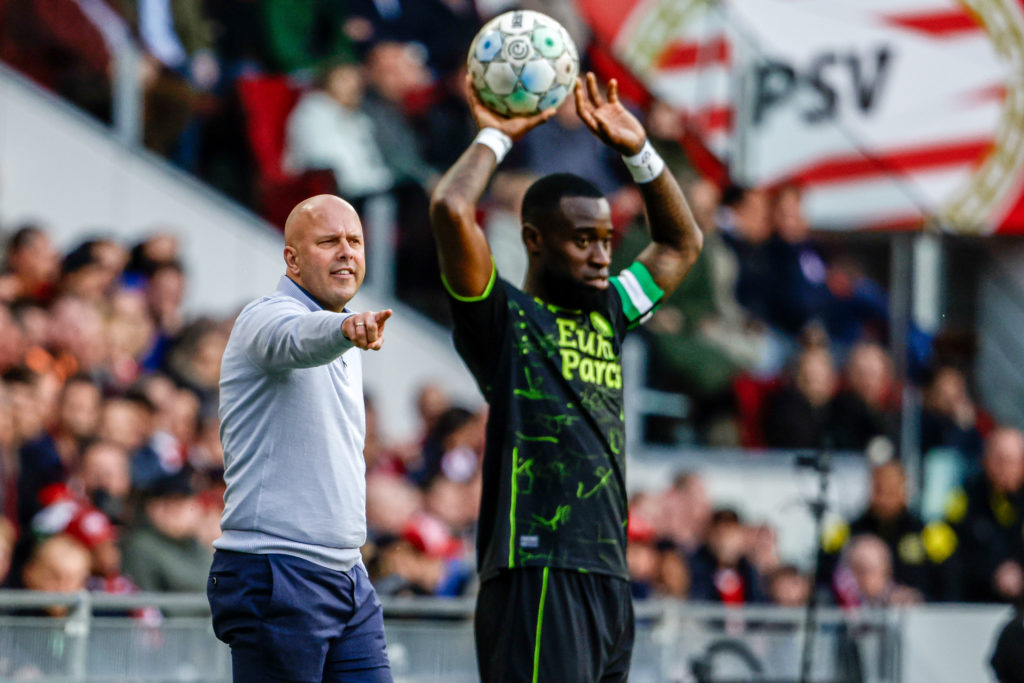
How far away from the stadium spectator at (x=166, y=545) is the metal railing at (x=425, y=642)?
0.37 meters

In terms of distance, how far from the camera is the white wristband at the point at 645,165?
5.60m

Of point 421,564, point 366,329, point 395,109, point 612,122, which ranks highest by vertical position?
point 395,109

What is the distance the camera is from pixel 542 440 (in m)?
5.06

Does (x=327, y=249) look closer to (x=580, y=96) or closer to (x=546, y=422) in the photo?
(x=546, y=422)

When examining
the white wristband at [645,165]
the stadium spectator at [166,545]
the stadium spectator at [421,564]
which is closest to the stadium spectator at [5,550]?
the stadium spectator at [166,545]

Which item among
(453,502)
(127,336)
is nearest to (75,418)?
(127,336)

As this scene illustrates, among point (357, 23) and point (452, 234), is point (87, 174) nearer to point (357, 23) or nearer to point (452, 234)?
point (357, 23)

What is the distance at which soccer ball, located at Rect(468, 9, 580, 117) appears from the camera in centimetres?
521

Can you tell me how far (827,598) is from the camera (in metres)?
10.0

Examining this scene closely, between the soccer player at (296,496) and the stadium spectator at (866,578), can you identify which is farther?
the stadium spectator at (866,578)

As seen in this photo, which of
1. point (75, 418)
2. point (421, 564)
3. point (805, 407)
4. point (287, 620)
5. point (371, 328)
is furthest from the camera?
point (805, 407)

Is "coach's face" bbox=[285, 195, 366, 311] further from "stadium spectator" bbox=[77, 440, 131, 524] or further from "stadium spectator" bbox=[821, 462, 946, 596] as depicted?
"stadium spectator" bbox=[821, 462, 946, 596]

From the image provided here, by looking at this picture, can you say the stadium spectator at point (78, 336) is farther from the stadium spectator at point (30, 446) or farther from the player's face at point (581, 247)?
the player's face at point (581, 247)

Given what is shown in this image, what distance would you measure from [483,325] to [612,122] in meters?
0.97
